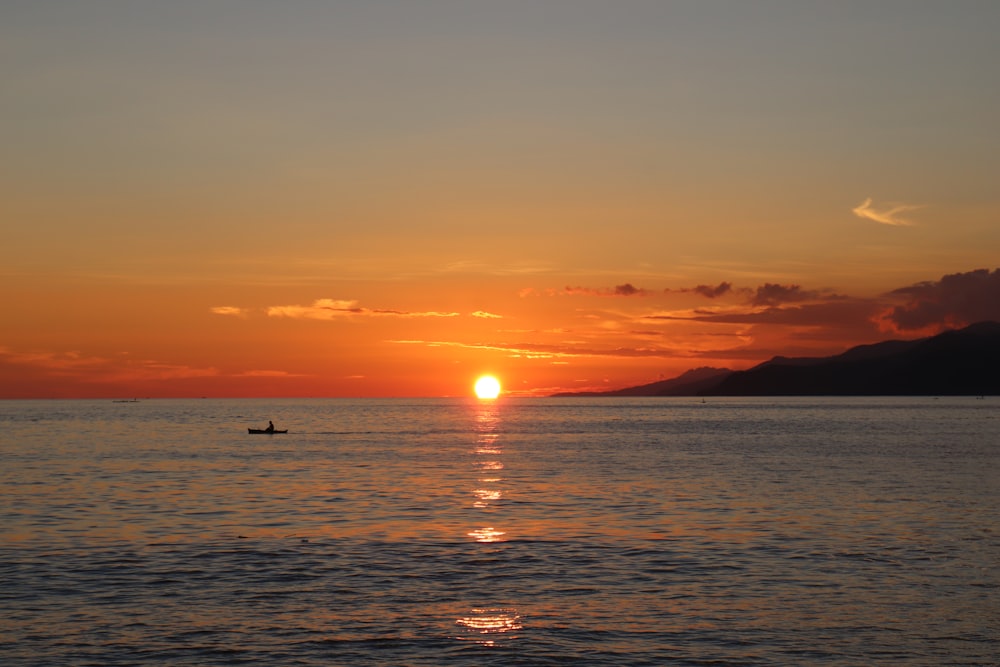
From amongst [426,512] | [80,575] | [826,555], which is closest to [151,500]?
[426,512]

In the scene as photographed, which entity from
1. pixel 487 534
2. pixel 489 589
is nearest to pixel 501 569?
pixel 489 589

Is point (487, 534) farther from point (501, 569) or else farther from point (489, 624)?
point (489, 624)

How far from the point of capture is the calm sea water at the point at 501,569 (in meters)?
26.3

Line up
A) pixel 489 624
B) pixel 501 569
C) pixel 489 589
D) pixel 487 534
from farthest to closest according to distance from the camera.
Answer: pixel 487 534
pixel 501 569
pixel 489 589
pixel 489 624

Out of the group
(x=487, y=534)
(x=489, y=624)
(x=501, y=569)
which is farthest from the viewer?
(x=487, y=534)

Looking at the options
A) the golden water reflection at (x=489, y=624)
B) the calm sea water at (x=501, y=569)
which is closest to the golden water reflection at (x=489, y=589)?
the golden water reflection at (x=489, y=624)

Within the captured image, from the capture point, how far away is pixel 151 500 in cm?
6188

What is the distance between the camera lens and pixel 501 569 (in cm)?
3725

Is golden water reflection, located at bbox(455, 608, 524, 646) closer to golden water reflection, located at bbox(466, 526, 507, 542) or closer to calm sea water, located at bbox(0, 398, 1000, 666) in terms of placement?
calm sea water, located at bbox(0, 398, 1000, 666)

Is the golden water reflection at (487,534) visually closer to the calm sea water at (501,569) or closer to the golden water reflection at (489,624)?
the calm sea water at (501,569)

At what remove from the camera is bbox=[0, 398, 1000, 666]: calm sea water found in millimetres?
26344

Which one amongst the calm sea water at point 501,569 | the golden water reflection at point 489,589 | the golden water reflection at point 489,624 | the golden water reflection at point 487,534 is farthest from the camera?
the golden water reflection at point 487,534

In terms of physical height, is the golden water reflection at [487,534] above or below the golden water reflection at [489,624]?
below

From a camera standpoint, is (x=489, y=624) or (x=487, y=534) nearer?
(x=489, y=624)
